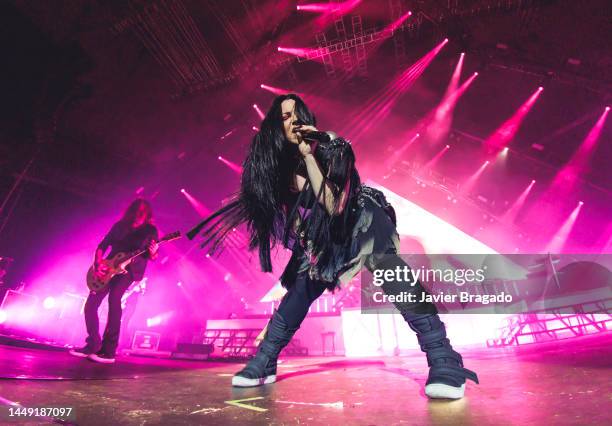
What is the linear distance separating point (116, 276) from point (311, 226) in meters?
3.54

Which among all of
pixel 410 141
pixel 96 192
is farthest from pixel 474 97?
pixel 96 192

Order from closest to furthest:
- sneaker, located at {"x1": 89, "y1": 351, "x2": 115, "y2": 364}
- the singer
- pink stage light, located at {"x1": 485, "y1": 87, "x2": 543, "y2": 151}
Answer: the singer → sneaker, located at {"x1": 89, "y1": 351, "x2": 115, "y2": 364} → pink stage light, located at {"x1": 485, "y1": 87, "x2": 543, "y2": 151}

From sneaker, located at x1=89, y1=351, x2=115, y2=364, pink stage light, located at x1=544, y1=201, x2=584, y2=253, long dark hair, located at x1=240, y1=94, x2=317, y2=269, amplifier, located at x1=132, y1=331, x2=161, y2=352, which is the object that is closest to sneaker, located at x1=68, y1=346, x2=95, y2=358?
sneaker, located at x1=89, y1=351, x2=115, y2=364

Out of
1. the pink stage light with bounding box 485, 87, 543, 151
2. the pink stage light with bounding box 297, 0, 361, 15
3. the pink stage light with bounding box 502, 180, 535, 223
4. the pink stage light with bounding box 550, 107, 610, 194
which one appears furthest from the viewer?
the pink stage light with bounding box 502, 180, 535, 223

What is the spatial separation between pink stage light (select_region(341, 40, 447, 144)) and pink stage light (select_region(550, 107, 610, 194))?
4.97 metres

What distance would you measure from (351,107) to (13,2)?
908 centimetres

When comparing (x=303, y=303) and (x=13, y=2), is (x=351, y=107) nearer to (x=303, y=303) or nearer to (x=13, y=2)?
(x=13, y=2)

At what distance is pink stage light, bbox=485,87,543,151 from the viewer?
9.13 m

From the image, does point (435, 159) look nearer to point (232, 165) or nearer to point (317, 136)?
point (232, 165)

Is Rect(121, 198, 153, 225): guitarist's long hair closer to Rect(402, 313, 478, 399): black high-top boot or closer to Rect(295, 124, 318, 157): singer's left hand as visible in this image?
Rect(295, 124, 318, 157): singer's left hand

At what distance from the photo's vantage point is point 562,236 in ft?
33.2

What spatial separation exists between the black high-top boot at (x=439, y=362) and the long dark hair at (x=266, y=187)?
102 centimetres

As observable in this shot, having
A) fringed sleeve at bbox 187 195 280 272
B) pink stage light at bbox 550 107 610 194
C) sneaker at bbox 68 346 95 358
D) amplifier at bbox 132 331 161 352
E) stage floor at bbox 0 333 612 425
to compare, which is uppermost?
pink stage light at bbox 550 107 610 194

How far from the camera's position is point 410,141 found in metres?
11.7
